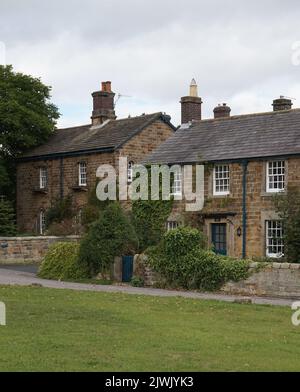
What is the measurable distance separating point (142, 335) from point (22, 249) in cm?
2265

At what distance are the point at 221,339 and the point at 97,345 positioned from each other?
2.49 metres

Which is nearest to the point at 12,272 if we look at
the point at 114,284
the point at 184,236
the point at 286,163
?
the point at 114,284

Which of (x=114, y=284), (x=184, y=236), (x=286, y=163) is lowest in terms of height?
(x=114, y=284)

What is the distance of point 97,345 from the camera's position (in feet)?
43.2

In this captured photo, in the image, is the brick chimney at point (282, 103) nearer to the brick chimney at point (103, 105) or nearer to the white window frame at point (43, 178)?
the brick chimney at point (103, 105)

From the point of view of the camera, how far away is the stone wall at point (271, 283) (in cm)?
2325

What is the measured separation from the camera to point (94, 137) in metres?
44.2

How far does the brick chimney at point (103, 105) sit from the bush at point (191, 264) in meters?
20.4

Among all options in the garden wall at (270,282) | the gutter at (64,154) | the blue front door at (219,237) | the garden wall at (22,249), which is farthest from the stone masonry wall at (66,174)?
the garden wall at (270,282)

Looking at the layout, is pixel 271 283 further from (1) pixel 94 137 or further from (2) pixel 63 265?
(1) pixel 94 137

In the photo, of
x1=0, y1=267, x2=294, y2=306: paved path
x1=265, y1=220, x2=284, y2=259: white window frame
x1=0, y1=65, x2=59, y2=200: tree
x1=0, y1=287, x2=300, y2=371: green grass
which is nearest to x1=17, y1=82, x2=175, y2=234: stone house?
x1=0, y1=65, x2=59, y2=200: tree

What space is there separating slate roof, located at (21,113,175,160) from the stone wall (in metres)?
17.7
